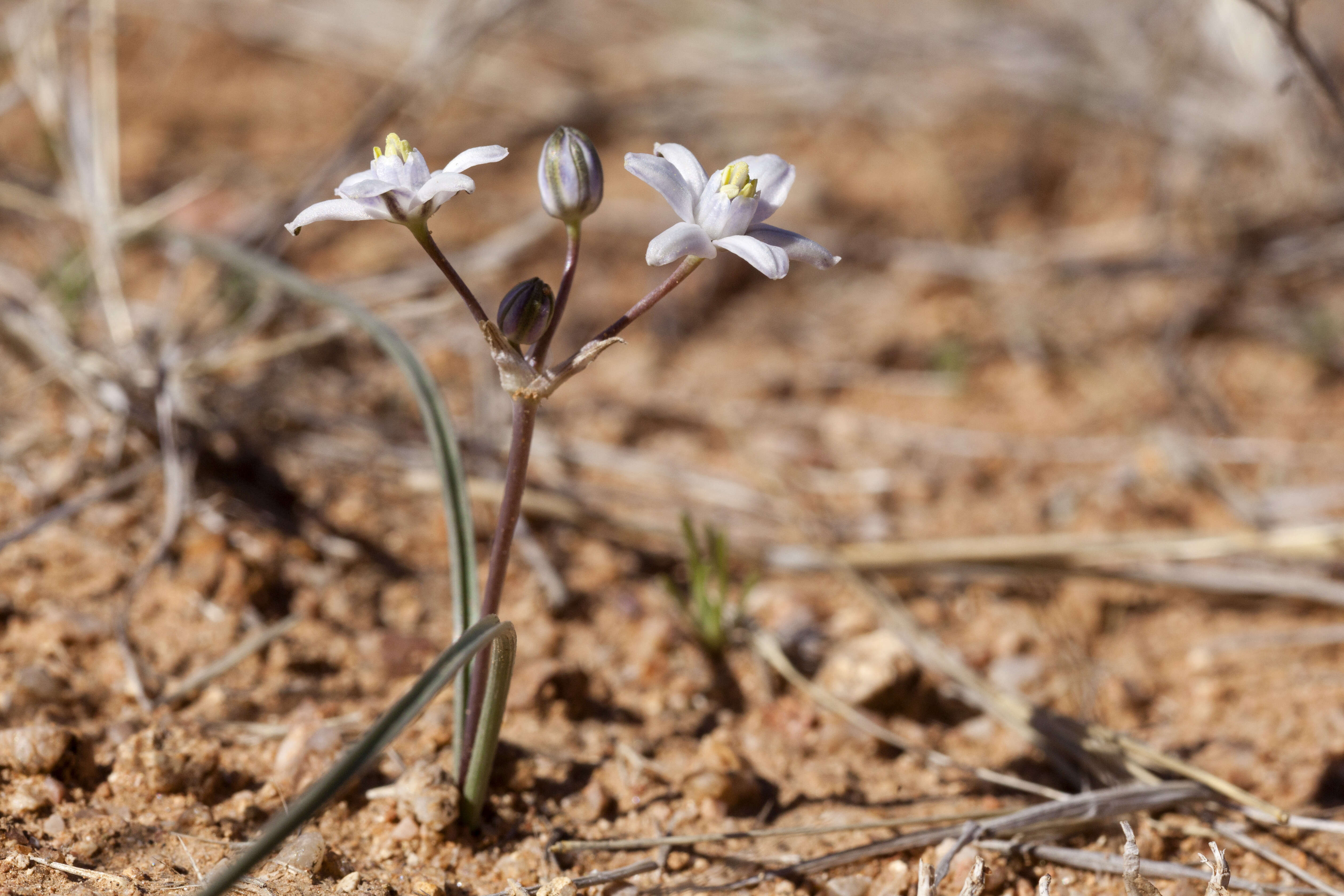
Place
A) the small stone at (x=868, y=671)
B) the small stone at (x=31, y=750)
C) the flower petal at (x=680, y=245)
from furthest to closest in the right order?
the small stone at (x=868, y=671) < the small stone at (x=31, y=750) < the flower petal at (x=680, y=245)

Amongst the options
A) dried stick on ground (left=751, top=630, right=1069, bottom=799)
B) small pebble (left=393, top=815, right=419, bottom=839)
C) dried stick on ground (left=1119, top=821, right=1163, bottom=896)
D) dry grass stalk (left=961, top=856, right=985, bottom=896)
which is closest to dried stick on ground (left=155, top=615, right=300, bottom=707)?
small pebble (left=393, top=815, right=419, bottom=839)

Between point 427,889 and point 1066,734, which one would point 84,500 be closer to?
point 427,889

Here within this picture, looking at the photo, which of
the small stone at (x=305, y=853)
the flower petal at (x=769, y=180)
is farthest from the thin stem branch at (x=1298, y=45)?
the small stone at (x=305, y=853)

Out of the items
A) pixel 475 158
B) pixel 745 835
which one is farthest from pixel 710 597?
pixel 475 158

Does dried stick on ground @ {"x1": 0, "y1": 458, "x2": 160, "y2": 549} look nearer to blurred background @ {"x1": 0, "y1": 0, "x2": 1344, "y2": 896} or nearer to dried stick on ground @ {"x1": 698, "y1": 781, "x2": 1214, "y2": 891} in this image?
blurred background @ {"x1": 0, "y1": 0, "x2": 1344, "y2": 896}

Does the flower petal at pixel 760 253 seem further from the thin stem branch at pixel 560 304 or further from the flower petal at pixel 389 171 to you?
the flower petal at pixel 389 171

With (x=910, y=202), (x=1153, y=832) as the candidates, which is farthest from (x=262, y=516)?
(x=910, y=202)
